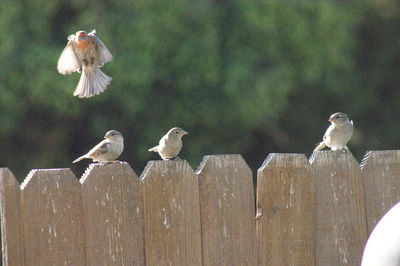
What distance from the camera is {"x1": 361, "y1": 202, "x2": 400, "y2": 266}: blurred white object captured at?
124 inches

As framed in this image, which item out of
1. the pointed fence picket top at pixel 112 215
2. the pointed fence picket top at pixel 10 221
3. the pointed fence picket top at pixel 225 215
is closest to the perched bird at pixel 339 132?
the pointed fence picket top at pixel 225 215

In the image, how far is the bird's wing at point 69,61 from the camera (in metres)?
7.18

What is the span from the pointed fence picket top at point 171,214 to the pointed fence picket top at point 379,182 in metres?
0.81

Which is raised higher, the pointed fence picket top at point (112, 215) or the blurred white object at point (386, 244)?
the pointed fence picket top at point (112, 215)

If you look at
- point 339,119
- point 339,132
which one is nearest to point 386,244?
point 339,132

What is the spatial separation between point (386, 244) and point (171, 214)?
94cm

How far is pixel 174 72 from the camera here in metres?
9.30

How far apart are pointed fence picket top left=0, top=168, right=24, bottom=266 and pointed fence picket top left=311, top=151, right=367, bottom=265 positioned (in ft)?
4.26

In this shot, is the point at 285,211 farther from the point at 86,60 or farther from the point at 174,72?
the point at 174,72

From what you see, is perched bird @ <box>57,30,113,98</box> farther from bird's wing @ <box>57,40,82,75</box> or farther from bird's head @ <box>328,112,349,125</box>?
bird's head @ <box>328,112,349,125</box>

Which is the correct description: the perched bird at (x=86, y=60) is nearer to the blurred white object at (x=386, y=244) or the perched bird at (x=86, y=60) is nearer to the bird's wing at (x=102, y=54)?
the bird's wing at (x=102, y=54)

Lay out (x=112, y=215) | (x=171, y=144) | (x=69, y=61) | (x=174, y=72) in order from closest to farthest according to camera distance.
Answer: (x=112, y=215) → (x=171, y=144) → (x=69, y=61) → (x=174, y=72)

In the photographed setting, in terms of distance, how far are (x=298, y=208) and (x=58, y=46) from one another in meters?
5.68

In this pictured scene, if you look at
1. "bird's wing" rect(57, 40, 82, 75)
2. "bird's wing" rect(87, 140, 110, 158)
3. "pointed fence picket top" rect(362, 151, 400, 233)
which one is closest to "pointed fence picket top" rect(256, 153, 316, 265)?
"pointed fence picket top" rect(362, 151, 400, 233)
